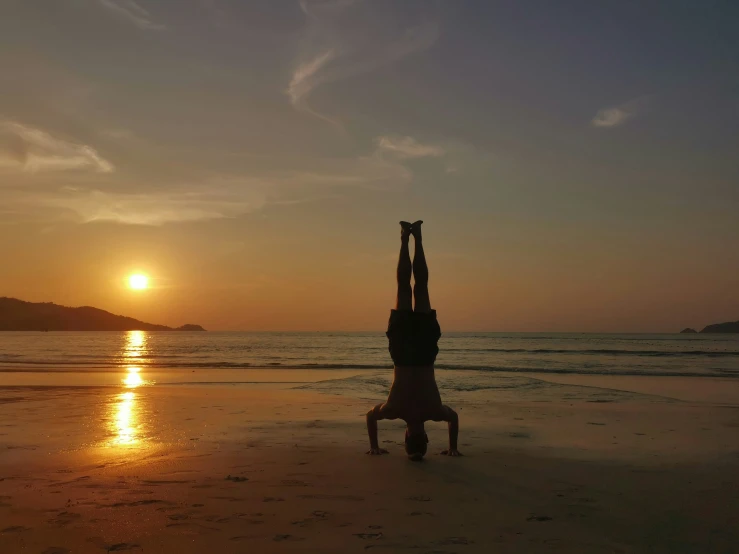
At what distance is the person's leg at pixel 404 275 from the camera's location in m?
9.47

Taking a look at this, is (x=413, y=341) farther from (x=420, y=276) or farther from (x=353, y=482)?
(x=353, y=482)

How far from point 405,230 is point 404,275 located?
75 centimetres

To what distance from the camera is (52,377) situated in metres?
26.4

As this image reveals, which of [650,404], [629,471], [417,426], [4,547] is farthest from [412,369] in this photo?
[650,404]

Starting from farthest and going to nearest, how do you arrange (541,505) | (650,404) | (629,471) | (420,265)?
(650,404) < (420,265) < (629,471) < (541,505)

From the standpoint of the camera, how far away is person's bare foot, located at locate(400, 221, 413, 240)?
9852 millimetres

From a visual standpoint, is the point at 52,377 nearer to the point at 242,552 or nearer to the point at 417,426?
the point at 417,426

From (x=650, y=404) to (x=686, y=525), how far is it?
1142cm

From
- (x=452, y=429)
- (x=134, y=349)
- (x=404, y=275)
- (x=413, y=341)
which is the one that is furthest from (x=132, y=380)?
(x=134, y=349)

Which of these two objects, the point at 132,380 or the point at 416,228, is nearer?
the point at 416,228

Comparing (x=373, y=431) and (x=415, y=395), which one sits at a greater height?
(x=415, y=395)

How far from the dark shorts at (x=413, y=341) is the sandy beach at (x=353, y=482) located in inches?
58.9

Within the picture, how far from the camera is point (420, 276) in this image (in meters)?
9.69

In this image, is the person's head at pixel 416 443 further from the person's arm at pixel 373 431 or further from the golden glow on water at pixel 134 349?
the golden glow on water at pixel 134 349
